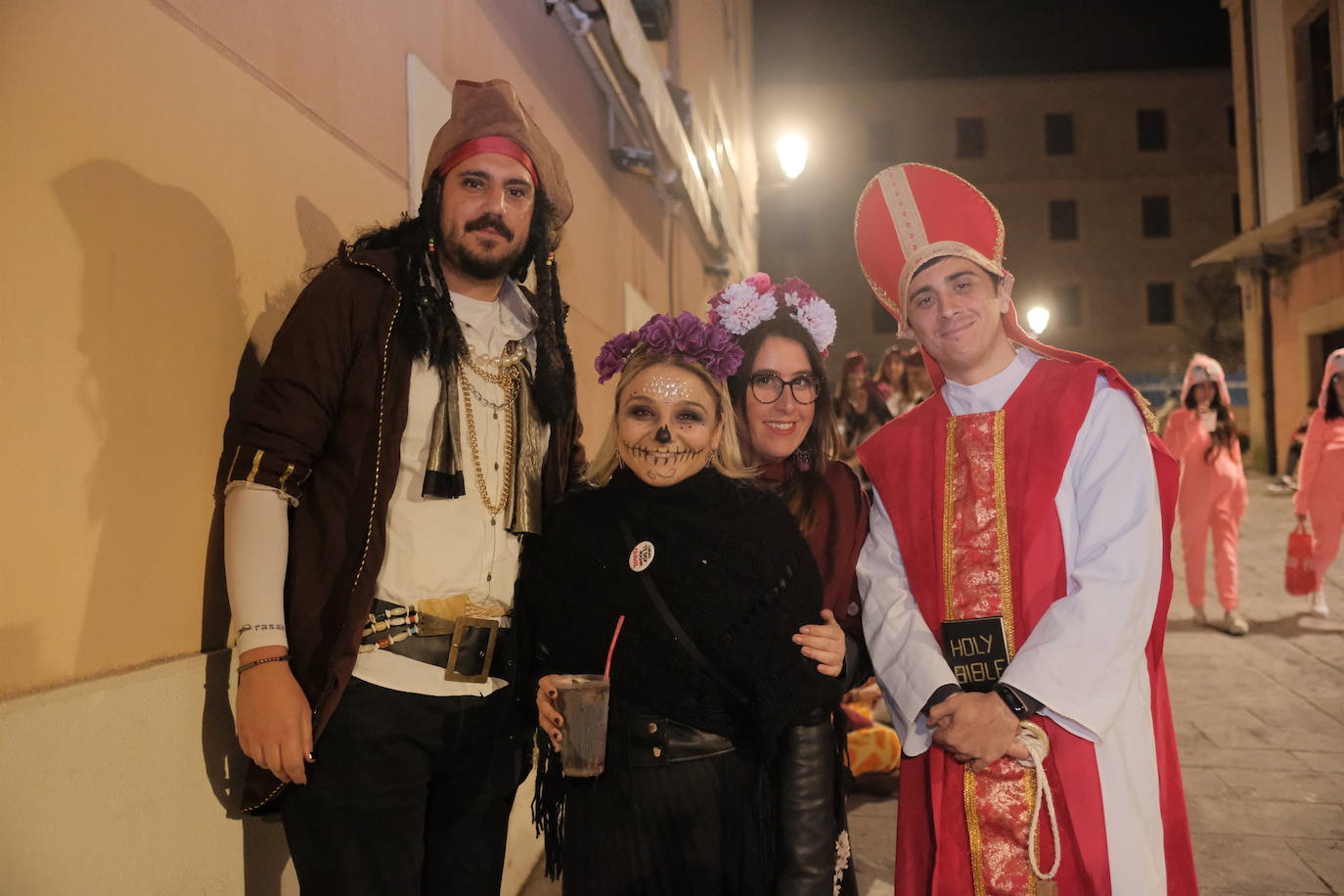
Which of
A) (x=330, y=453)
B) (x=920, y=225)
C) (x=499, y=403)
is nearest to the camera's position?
(x=330, y=453)

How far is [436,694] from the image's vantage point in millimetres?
2107

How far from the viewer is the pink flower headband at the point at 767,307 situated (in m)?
2.86

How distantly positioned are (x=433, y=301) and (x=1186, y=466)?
320 inches

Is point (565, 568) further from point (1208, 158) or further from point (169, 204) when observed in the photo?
point (1208, 158)

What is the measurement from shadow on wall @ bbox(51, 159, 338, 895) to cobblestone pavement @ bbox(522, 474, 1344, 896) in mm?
2476

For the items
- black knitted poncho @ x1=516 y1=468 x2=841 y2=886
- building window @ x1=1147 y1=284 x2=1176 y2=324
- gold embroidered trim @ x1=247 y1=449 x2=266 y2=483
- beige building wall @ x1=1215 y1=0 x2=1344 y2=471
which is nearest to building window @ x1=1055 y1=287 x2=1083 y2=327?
building window @ x1=1147 y1=284 x2=1176 y2=324

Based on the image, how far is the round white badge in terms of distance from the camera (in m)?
2.28

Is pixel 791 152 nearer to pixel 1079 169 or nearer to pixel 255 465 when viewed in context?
pixel 255 465

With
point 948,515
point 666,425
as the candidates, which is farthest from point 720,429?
point 948,515

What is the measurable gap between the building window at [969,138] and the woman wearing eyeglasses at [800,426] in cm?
3085

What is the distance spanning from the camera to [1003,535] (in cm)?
248

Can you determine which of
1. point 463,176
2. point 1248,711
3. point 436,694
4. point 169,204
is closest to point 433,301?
point 463,176

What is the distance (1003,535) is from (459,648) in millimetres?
1352

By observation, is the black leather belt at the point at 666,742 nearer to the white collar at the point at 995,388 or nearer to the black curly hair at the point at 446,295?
the black curly hair at the point at 446,295
